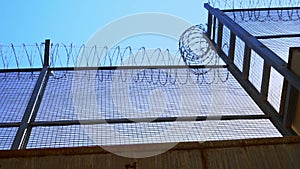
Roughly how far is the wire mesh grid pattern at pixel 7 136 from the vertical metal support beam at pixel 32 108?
0.04 meters

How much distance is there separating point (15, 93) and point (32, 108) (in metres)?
0.36

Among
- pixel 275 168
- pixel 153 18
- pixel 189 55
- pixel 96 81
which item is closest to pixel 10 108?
pixel 96 81

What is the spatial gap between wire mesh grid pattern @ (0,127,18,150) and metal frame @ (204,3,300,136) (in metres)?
1.34

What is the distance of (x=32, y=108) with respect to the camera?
2.39 m

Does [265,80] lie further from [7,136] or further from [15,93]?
[15,93]

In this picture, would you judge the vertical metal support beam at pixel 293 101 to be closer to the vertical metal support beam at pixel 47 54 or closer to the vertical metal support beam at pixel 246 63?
the vertical metal support beam at pixel 246 63

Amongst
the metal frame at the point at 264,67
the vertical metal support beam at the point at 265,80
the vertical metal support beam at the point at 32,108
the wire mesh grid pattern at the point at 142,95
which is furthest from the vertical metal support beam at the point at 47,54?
the vertical metal support beam at the point at 265,80

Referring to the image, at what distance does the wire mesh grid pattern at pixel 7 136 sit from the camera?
2.01 meters

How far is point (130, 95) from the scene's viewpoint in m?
2.62

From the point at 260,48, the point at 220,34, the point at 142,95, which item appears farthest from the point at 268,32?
Result: the point at 142,95

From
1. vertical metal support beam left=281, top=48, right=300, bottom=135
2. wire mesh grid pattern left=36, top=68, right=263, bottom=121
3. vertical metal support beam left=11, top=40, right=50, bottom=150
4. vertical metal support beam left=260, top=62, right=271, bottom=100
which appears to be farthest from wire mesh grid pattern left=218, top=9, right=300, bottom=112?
vertical metal support beam left=11, top=40, right=50, bottom=150

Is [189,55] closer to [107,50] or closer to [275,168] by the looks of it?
[107,50]

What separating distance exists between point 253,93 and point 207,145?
124 centimetres

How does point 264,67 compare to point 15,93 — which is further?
point 15,93
